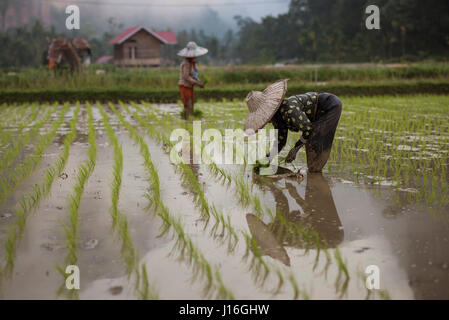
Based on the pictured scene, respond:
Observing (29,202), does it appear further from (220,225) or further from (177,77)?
(177,77)

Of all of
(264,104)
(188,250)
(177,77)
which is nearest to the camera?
(188,250)

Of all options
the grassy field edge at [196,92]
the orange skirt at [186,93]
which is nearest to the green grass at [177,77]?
the grassy field edge at [196,92]

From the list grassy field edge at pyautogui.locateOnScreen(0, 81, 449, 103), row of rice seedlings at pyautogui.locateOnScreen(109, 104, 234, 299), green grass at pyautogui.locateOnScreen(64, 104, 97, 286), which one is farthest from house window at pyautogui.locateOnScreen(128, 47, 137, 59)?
row of rice seedlings at pyautogui.locateOnScreen(109, 104, 234, 299)

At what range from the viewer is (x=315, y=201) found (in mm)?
3719

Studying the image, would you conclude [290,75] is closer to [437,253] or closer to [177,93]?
[177,93]

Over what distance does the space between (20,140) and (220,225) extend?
181 inches

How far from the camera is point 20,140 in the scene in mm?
6738

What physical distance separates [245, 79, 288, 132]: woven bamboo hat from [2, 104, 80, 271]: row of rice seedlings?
1.83 m

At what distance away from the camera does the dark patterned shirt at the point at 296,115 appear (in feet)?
13.6

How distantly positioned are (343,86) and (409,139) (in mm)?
8688

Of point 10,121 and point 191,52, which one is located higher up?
point 191,52

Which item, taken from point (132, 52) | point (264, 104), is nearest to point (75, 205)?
point (264, 104)

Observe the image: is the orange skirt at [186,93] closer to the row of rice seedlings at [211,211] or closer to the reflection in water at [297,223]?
the row of rice seedlings at [211,211]

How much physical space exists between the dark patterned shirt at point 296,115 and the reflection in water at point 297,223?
0.51 meters
